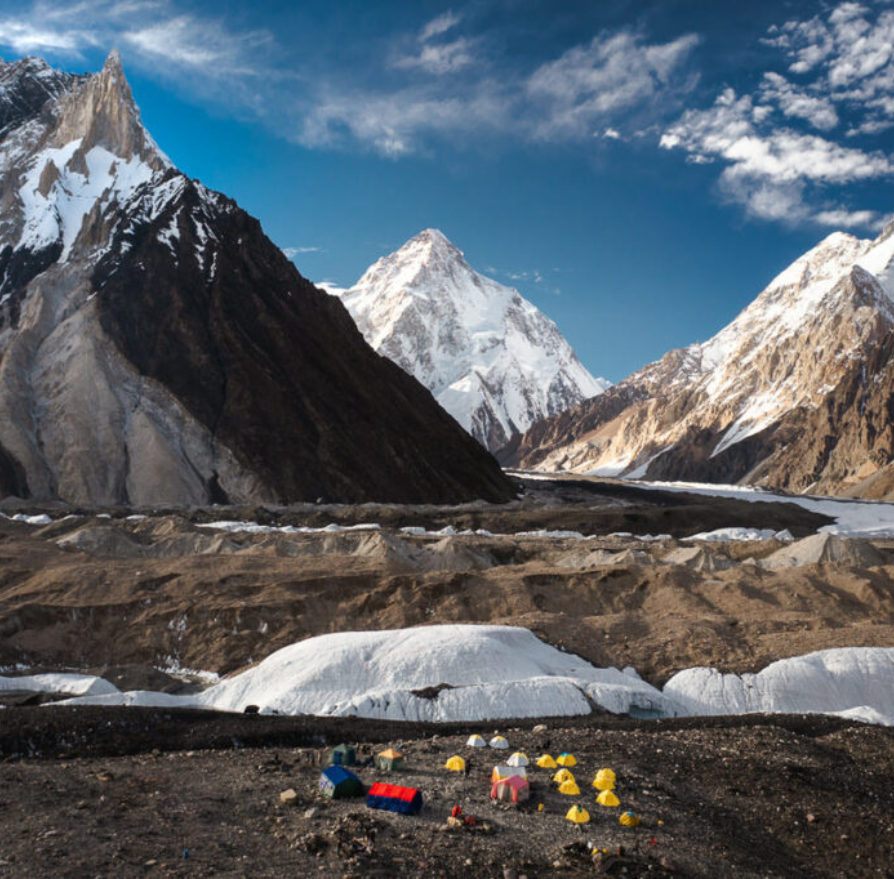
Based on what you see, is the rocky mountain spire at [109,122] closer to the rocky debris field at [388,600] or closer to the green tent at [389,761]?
the rocky debris field at [388,600]

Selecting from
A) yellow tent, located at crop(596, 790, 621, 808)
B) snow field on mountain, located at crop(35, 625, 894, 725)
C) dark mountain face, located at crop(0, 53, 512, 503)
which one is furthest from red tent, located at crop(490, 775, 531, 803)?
dark mountain face, located at crop(0, 53, 512, 503)

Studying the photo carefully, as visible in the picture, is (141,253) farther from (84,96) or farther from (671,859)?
(671,859)

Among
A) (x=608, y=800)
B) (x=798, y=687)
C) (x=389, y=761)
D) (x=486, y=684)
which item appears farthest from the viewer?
(x=798, y=687)

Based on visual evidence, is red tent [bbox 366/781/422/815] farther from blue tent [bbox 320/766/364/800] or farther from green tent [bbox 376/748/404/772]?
green tent [bbox 376/748/404/772]

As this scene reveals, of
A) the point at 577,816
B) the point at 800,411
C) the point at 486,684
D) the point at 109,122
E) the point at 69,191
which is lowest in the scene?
the point at 486,684

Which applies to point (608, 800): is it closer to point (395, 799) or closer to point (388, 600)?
point (395, 799)

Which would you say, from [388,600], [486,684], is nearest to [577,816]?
[486,684]
